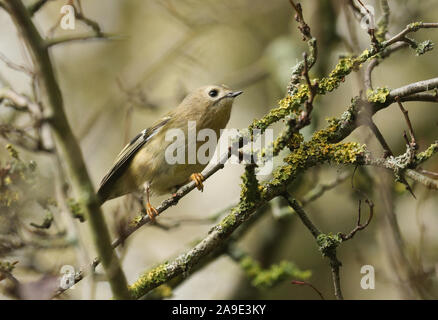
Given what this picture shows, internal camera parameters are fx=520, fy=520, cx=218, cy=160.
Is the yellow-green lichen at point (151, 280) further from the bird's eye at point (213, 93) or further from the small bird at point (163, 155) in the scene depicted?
the bird's eye at point (213, 93)

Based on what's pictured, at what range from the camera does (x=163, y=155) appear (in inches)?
179

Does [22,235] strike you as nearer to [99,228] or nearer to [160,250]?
[99,228]

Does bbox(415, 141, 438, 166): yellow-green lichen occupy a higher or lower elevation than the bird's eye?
lower

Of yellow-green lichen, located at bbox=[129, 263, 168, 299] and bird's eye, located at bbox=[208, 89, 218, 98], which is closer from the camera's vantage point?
yellow-green lichen, located at bbox=[129, 263, 168, 299]

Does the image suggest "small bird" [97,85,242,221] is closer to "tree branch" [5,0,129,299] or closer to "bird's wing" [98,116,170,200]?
"bird's wing" [98,116,170,200]

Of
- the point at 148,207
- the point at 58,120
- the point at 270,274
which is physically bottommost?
the point at 58,120

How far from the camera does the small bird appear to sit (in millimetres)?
4535

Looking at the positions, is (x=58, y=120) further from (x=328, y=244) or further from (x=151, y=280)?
(x=328, y=244)

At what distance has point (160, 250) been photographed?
7.98 m

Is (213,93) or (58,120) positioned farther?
(213,93)

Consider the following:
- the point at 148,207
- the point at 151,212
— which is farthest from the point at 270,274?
the point at 151,212

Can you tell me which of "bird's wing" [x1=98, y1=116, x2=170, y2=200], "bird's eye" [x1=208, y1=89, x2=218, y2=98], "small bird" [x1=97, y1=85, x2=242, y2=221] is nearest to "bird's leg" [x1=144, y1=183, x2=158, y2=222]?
"small bird" [x1=97, y1=85, x2=242, y2=221]

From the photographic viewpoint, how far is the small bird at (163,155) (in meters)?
4.54

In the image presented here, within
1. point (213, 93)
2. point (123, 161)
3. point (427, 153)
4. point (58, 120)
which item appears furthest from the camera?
point (213, 93)
